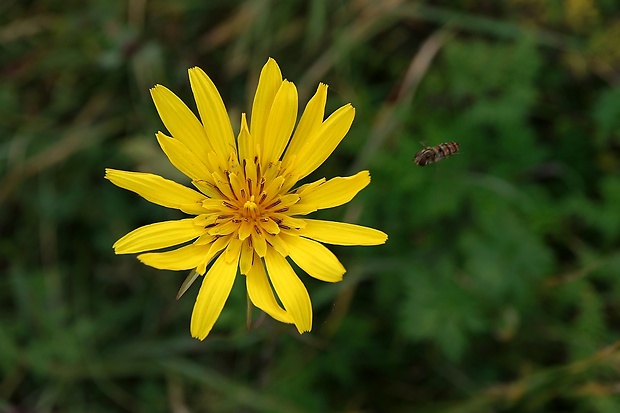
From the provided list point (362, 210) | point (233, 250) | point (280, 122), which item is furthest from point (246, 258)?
point (362, 210)

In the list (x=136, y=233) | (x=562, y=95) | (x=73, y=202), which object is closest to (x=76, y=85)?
(x=73, y=202)

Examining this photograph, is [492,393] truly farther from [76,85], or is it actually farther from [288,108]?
[76,85]

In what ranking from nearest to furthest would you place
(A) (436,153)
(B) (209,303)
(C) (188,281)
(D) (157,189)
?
(C) (188,281) < (B) (209,303) < (D) (157,189) < (A) (436,153)

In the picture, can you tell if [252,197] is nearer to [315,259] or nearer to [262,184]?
[262,184]

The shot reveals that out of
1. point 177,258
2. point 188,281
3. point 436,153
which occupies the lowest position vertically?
point 188,281

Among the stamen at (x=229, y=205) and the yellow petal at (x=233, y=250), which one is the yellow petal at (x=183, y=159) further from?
the yellow petal at (x=233, y=250)

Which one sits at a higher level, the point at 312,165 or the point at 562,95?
the point at 562,95
